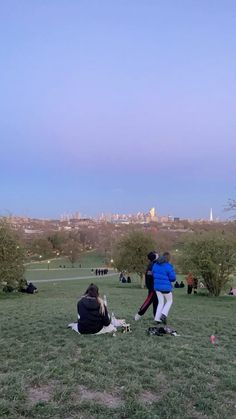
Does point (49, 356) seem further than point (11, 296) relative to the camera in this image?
No

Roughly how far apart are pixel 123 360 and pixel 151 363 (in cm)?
39

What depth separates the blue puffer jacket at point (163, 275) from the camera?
30.9 feet

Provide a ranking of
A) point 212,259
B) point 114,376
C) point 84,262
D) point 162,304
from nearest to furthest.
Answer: point 114,376
point 162,304
point 212,259
point 84,262

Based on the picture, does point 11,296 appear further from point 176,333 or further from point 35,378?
point 35,378

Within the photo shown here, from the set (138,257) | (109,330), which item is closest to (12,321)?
(109,330)

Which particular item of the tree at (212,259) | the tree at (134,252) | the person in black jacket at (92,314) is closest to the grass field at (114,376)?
the person in black jacket at (92,314)

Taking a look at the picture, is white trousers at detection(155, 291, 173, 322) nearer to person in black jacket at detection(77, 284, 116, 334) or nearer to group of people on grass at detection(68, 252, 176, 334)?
group of people on grass at detection(68, 252, 176, 334)

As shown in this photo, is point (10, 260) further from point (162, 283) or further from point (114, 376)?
point (114, 376)

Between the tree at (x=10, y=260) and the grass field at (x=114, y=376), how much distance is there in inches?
670

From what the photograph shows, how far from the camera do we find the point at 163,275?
9422 mm

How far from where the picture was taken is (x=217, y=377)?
6113 mm

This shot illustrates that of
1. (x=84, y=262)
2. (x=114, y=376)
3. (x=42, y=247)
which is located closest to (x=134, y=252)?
(x=114, y=376)

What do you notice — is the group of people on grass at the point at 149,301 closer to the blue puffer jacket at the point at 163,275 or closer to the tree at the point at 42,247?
the blue puffer jacket at the point at 163,275

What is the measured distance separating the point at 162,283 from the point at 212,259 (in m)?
17.0
